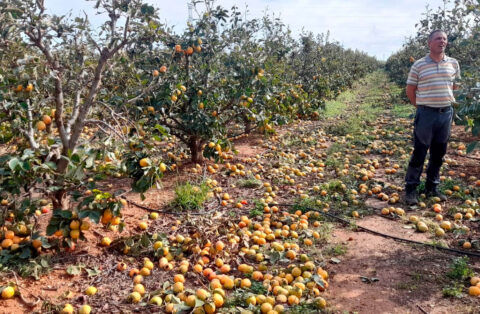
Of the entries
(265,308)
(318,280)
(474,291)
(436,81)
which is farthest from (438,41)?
(265,308)

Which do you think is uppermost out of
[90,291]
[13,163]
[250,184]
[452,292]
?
[13,163]

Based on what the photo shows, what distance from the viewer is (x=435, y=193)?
4957 mm

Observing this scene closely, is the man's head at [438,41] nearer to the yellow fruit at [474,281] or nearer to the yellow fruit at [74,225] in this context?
the yellow fruit at [474,281]

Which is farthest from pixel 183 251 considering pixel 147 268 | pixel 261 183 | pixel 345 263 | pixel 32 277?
pixel 261 183

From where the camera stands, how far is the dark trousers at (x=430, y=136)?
445cm

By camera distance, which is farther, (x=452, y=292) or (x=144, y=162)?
(x=452, y=292)

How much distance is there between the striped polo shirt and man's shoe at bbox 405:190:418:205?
117 cm

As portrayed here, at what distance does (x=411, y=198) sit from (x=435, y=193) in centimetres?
41

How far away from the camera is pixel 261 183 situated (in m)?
5.50

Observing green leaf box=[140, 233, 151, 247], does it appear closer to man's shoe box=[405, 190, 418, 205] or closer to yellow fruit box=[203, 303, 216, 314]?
yellow fruit box=[203, 303, 216, 314]

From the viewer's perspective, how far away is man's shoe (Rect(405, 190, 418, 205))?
4.81 m

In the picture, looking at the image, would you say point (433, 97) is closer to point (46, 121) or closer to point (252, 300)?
point (252, 300)

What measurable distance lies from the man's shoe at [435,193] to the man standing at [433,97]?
44 centimetres

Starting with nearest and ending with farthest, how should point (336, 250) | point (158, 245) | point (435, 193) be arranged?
point (158, 245) < point (336, 250) < point (435, 193)
